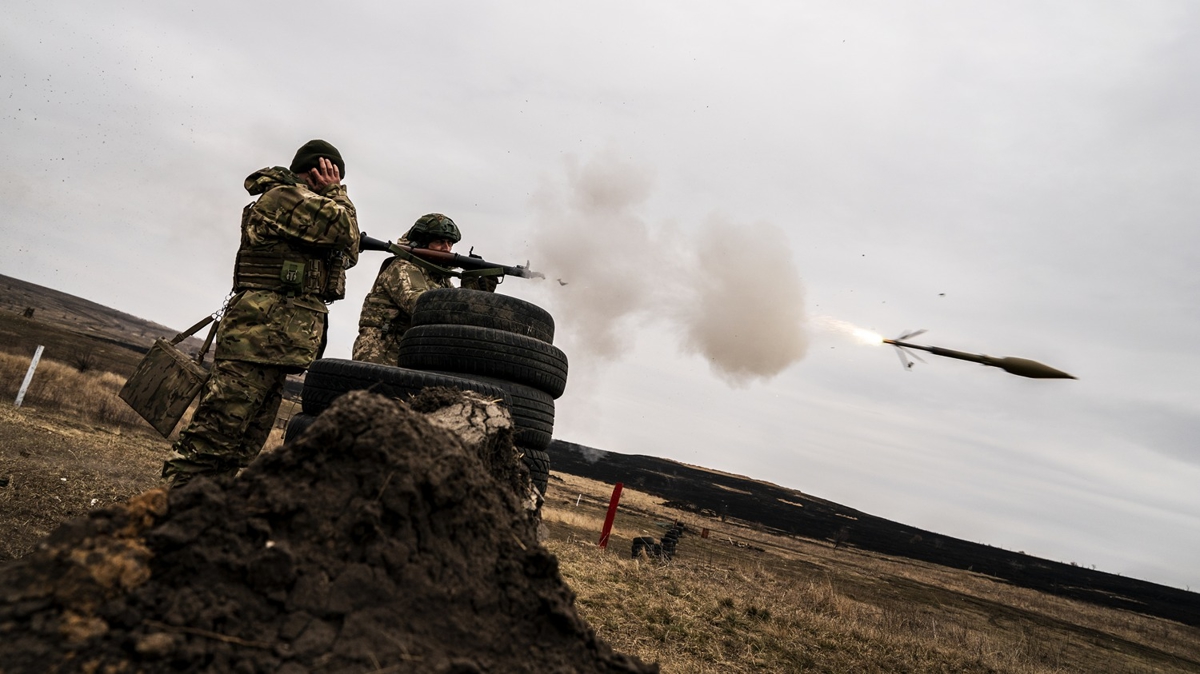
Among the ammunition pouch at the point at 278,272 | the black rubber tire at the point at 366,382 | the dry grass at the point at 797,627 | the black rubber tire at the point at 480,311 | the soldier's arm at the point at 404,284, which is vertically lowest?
the dry grass at the point at 797,627

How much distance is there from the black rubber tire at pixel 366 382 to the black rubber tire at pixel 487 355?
0.28 meters

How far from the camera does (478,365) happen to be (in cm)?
537

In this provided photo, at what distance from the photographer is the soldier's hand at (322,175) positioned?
15.7 ft

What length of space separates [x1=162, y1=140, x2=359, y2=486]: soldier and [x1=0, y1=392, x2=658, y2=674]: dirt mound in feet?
8.16

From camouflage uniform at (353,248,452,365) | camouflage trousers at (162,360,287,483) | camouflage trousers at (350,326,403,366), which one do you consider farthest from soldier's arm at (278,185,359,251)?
camouflage trousers at (350,326,403,366)

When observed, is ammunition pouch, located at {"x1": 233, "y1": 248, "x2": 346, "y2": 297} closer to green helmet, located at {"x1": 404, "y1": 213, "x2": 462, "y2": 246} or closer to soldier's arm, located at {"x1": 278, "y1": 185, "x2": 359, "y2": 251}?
soldier's arm, located at {"x1": 278, "y1": 185, "x2": 359, "y2": 251}

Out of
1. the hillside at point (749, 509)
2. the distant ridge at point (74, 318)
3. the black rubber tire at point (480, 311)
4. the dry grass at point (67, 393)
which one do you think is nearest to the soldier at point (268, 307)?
the black rubber tire at point (480, 311)

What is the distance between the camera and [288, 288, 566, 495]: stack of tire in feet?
16.3

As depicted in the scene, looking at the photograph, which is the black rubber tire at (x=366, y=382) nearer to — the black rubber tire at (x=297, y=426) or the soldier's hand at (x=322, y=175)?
the black rubber tire at (x=297, y=426)

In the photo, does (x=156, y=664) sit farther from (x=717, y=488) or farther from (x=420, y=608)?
(x=717, y=488)

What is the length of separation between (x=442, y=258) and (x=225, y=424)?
3711 millimetres

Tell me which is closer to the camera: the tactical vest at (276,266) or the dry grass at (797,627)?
the tactical vest at (276,266)

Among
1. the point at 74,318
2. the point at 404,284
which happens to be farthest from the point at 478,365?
the point at 74,318

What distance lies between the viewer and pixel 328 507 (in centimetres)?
206
